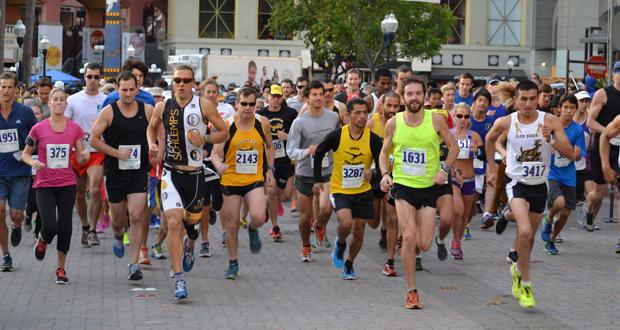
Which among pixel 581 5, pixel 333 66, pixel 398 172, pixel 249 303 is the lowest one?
pixel 249 303

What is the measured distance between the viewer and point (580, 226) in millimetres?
17516

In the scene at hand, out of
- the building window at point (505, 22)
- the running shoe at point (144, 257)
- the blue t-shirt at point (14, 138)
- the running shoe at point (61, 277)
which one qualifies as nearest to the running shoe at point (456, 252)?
the running shoe at point (144, 257)

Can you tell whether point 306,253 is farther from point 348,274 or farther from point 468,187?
point 468,187

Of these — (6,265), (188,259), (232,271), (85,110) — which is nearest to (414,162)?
(232,271)

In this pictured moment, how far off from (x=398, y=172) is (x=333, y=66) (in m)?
42.5

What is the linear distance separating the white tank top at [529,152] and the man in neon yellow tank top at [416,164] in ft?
1.78

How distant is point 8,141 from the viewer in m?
12.2

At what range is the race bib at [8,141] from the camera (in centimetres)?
1220

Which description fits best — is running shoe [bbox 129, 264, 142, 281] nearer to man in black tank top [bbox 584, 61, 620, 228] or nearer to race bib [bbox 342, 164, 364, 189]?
race bib [bbox 342, 164, 364, 189]

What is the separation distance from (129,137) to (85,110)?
303 centimetres

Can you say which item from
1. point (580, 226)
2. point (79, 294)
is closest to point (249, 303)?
point (79, 294)

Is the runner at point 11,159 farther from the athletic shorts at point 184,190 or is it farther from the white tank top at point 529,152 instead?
the white tank top at point 529,152

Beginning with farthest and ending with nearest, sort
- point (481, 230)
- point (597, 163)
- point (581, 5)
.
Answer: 1. point (581, 5)
2. point (481, 230)
3. point (597, 163)

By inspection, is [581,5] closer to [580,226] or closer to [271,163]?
[580,226]
